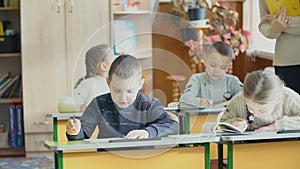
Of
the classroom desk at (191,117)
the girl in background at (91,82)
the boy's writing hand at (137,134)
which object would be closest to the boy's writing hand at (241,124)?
the classroom desk at (191,117)

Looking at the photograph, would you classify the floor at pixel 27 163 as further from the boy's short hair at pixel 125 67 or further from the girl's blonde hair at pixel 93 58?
the boy's short hair at pixel 125 67

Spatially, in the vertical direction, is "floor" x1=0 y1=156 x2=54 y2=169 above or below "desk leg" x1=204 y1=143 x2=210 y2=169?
below

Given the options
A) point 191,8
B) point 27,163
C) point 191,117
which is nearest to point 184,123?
point 191,117

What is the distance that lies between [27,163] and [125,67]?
2.37 meters

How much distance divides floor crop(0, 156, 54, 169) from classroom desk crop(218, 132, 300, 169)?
2197 millimetres

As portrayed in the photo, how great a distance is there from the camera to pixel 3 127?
4.71 metres

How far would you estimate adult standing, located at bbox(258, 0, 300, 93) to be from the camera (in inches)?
111

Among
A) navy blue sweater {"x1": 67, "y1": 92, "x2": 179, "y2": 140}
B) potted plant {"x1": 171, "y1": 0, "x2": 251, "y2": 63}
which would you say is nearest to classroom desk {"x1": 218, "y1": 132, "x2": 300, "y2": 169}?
navy blue sweater {"x1": 67, "y1": 92, "x2": 179, "y2": 140}

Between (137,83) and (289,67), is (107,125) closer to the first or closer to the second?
(137,83)

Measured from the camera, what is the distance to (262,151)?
7.25 ft

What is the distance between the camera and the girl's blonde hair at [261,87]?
2.24 m

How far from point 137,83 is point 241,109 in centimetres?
50

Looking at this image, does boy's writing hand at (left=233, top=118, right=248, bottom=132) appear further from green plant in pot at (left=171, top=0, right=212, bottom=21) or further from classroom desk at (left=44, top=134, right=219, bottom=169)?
green plant in pot at (left=171, top=0, right=212, bottom=21)

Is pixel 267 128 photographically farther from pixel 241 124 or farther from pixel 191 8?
pixel 191 8
